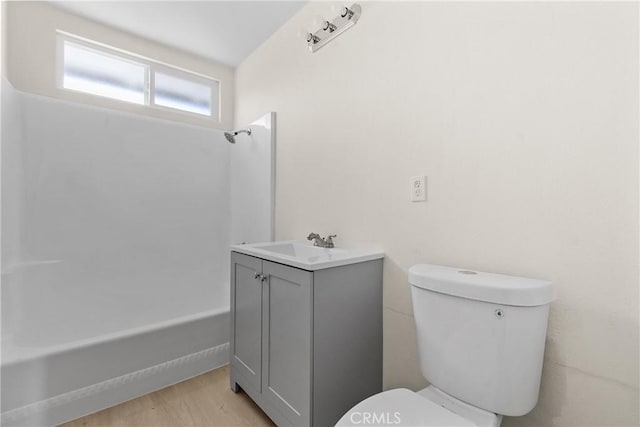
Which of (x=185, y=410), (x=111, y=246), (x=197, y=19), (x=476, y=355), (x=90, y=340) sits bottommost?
(x=185, y=410)

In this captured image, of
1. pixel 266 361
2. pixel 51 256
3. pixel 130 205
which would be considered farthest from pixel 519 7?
pixel 51 256

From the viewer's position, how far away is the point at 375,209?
1479 mm

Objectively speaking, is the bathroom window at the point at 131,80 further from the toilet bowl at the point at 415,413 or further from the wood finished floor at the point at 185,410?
the toilet bowl at the point at 415,413

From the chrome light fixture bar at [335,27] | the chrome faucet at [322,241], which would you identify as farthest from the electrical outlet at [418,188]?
the chrome light fixture bar at [335,27]

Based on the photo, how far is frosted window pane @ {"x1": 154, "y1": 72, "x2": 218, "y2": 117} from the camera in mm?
2543

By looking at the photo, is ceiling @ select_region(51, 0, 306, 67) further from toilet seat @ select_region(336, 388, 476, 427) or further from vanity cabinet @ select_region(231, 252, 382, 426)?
toilet seat @ select_region(336, 388, 476, 427)

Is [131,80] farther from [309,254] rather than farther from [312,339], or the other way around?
[312,339]

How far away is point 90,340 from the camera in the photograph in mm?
1531

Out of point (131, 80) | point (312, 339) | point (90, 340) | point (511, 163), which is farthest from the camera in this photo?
point (131, 80)

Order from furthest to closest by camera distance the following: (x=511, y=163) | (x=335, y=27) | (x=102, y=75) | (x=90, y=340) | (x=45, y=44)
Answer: (x=102, y=75) → (x=45, y=44) → (x=335, y=27) → (x=90, y=340) → (x=511, y=163)

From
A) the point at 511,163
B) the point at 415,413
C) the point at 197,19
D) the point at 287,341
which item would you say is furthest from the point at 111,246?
A: the point at 511,163

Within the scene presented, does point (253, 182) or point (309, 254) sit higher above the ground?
point (253, 182)

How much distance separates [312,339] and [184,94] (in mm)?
2468

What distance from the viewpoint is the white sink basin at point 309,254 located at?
1.20m
